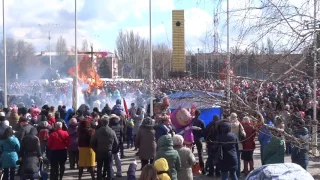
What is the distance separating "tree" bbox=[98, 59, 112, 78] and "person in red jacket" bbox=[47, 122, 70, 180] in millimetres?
73049

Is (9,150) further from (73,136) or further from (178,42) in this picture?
(178,42)

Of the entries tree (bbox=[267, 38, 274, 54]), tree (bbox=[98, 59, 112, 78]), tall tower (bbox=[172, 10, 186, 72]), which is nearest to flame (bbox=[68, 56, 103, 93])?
tall tower (bbox=[172, 10, 186, 72])

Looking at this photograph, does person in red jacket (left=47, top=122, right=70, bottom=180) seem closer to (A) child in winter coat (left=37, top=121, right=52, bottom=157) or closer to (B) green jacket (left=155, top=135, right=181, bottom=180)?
(A) child in winter coat (left=37, top=121, right=52, bottom=157)

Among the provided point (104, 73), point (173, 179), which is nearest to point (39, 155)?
point (173, 179)

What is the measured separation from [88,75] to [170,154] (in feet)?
110

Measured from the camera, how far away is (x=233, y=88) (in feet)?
15.9

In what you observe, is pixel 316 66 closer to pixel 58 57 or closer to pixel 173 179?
pixel 173 179

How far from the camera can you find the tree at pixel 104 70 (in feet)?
282

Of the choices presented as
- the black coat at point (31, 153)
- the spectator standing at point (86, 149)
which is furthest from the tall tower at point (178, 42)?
the spectator standing at point (86, 149)

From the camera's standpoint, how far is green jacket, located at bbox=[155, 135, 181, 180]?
986cm

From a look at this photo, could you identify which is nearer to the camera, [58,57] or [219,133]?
[219,133]

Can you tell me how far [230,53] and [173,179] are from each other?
531 centimetres

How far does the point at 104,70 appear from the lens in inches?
3467

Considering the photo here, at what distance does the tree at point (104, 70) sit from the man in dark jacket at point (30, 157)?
243 ft
